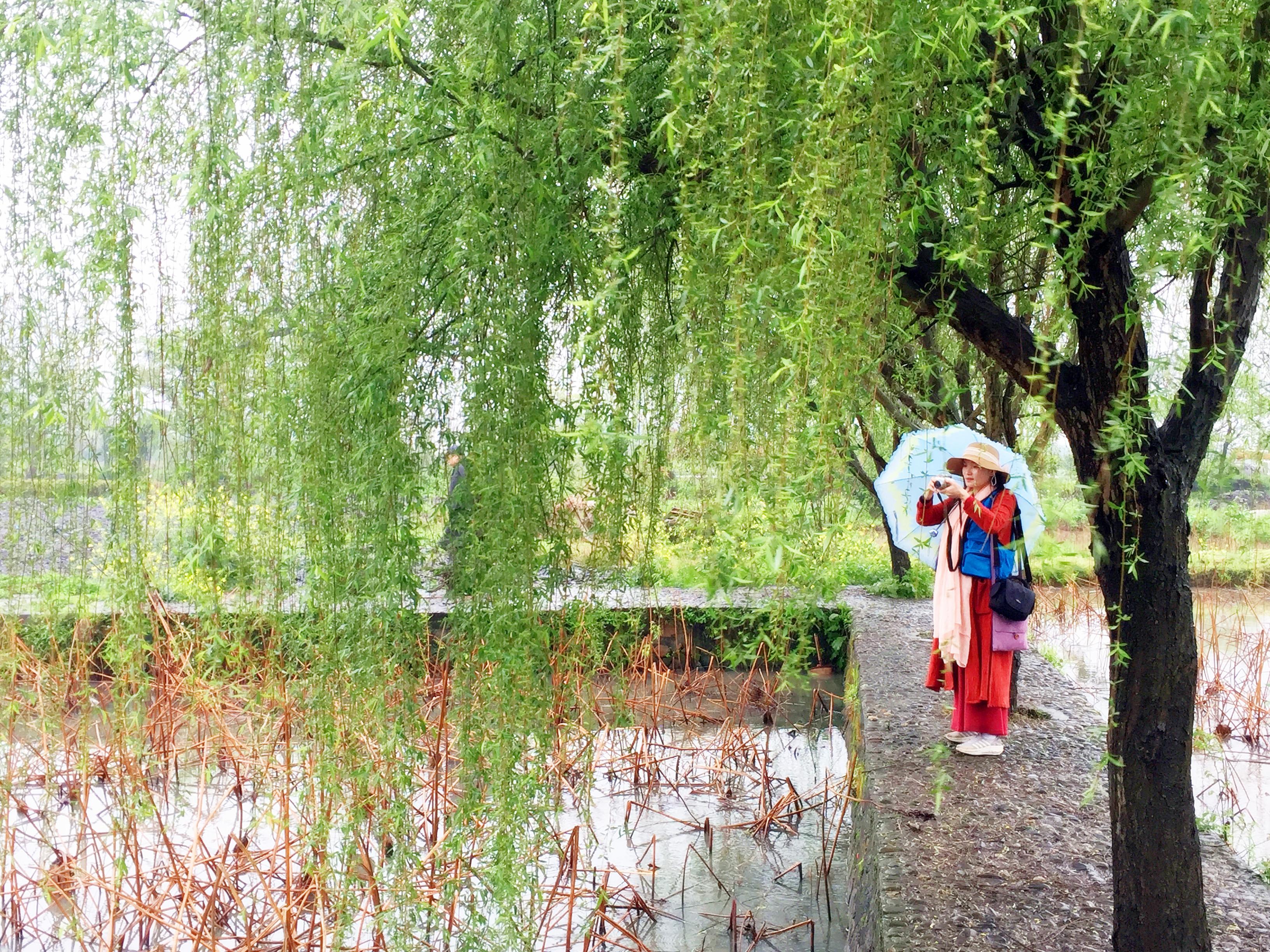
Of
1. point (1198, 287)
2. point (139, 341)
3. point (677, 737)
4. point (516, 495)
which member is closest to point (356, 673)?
point (516, 495)

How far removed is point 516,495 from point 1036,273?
1514 mm

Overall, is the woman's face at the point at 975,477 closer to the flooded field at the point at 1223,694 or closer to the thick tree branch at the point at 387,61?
the flooded field at the point at 1223,694

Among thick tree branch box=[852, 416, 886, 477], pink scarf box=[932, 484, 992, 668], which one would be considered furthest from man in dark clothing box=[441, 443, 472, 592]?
thick tree branch box=[852, 416, 886, 477]

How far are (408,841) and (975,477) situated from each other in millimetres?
2337

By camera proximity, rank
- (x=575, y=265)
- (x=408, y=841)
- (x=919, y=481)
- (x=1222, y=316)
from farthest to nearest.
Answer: (x=919, y=481), (x=1222, y=316), (x=408, y=841), (x=575, y=265)

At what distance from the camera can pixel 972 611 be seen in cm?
380

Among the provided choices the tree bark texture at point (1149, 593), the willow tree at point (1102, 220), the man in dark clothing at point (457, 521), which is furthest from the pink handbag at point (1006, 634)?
the man in dark clothing at point (457, 521)

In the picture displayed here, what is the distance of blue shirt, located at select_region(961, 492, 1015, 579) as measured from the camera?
3.73 metres

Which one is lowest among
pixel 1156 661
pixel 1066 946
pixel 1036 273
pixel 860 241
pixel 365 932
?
pixel 365 932

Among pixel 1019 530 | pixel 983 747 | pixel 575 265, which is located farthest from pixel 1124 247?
pixel 983 747

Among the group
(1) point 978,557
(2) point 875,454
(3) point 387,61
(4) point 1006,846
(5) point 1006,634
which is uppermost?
(3) point 387,61

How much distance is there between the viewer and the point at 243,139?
1922 millimetres

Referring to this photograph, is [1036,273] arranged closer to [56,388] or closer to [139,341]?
[139,341]

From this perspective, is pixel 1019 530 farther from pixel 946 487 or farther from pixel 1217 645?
pixel 1217 645
